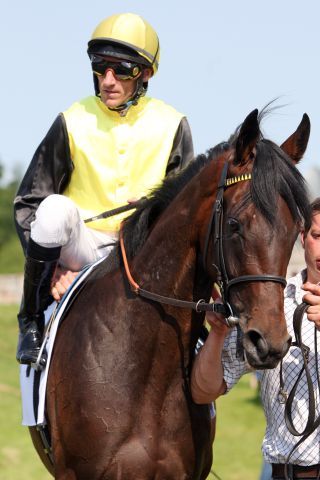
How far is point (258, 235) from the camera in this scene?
4.18 meters

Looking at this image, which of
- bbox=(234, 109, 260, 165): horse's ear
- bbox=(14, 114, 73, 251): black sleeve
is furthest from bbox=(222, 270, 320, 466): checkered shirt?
bbox=(14, 114, 73, 251): black sleeve

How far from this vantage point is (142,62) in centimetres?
575

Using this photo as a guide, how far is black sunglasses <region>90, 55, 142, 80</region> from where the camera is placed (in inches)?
224

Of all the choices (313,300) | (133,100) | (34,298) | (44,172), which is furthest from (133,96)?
(313,300)

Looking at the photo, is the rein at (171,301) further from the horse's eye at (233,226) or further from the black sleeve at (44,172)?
the black sleeve at (44,172)

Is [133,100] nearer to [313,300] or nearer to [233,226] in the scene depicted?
[233,226]

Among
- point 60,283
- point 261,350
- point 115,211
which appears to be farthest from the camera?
point 115,211

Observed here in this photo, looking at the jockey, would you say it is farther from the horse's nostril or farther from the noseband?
the horse's nostril

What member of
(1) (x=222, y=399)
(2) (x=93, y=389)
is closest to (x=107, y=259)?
(2) (x=93, y=389)

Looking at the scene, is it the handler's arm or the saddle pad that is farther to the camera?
the saddle pad

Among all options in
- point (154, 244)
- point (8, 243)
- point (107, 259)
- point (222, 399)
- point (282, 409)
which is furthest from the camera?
point (8, 243)

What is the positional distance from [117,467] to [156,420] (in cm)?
28

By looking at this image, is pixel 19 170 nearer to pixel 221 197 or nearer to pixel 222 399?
pixel 222 399

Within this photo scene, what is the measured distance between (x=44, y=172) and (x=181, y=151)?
81 cm
